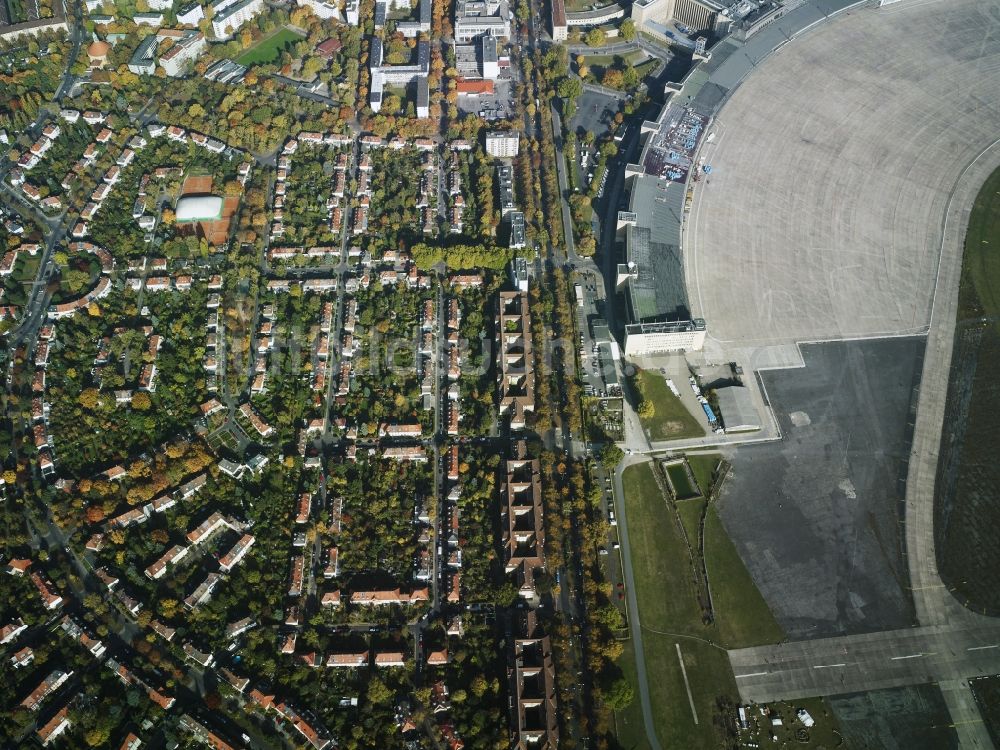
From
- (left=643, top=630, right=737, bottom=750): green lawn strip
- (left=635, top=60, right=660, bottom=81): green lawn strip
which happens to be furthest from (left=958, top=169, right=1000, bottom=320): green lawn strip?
(left=643, top=630, right=737, bottom=750): green lawn strip

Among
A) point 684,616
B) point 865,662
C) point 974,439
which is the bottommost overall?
point 865,662

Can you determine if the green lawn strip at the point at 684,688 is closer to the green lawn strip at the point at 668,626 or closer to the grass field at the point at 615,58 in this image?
the green lawn strip at the point at 668,626

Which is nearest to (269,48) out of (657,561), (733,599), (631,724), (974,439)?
(657,561)

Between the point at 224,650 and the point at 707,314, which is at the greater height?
the point at 707,314

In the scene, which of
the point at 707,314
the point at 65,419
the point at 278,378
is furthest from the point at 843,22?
the point at 65,419

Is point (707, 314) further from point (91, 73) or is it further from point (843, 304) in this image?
point (91, 73)

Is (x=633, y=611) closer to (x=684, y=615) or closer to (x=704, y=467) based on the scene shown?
(x=684, y=615)

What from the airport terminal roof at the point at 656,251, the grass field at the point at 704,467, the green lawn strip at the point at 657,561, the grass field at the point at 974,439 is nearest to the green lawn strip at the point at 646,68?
the airport terminal roof at the point at 656,251
